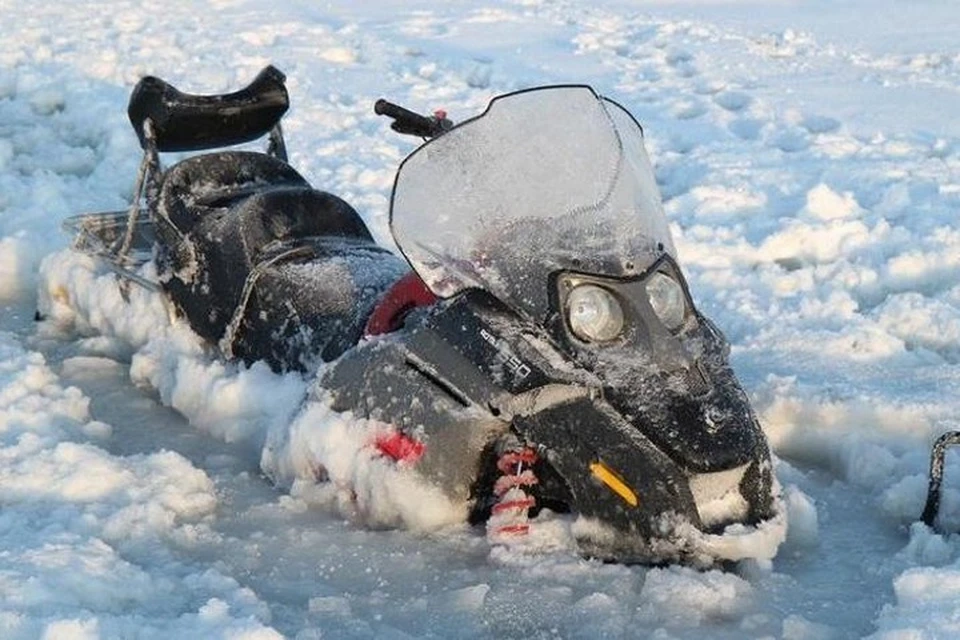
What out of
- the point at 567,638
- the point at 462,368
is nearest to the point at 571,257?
the point at 462,368

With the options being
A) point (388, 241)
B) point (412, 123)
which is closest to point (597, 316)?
point (412, 123)

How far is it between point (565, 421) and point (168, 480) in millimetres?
1228

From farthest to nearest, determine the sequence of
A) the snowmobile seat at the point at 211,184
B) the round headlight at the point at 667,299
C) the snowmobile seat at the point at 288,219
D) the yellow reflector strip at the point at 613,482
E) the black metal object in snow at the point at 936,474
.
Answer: the snowmobile seat at the point at 211,184 → the snowmobile seat at the point at 288,219 → the black metal object in snow at the point at 936,474 → the round headlight at the point at 667,299 → the yellow reflector strip at the point at 613,482

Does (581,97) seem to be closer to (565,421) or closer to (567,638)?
(565,421)

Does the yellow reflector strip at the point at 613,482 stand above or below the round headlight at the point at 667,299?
below

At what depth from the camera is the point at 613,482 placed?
3.09 m

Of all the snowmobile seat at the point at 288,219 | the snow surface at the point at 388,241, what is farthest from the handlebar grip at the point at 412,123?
the snowmobile seat at the point at 288,219

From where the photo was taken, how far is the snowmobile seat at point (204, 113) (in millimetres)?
4582

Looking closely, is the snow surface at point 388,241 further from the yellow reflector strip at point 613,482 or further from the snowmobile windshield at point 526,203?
the snowmobile windshield at point 526,203

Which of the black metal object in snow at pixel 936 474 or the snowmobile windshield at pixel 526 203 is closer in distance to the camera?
the snowmobile windshield at pixel 526 203

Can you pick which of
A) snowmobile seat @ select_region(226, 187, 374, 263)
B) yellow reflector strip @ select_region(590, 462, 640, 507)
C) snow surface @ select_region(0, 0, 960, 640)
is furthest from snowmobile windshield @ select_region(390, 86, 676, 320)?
snowmobile seat @ select_region(226, 187, 374, 263)

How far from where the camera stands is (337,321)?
153 inches

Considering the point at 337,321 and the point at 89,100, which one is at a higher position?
the point at 337,321

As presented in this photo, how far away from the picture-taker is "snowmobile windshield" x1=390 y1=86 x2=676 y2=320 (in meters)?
3.25
